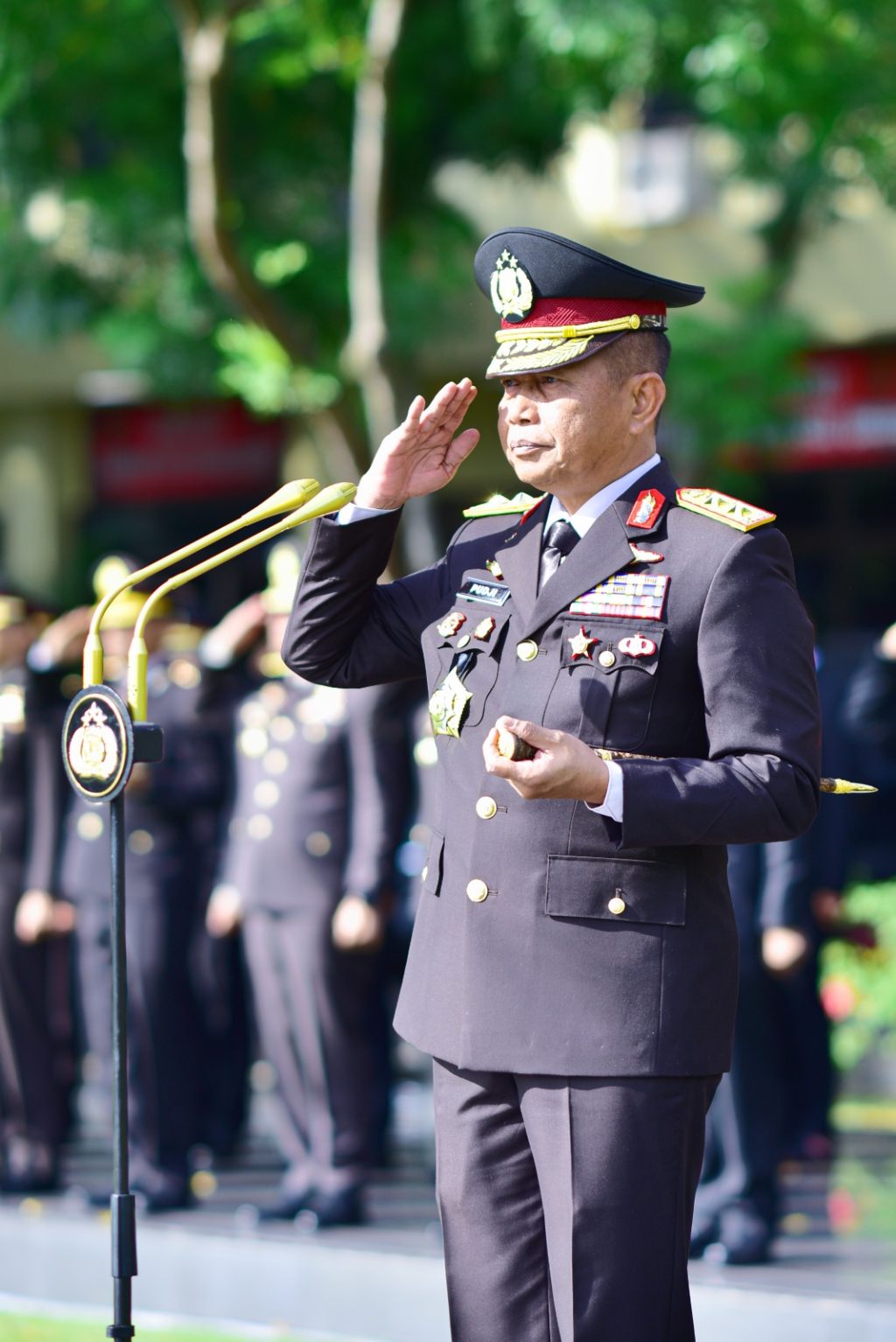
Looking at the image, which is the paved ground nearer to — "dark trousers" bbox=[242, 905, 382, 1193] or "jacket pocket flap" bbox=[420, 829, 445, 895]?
"dark trousers" bbox=[242, 905, 382, 1193]

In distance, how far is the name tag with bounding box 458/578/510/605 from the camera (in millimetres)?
2875

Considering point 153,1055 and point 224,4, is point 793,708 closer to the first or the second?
point 153,1055

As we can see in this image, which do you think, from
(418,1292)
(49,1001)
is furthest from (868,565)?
(418,1292)

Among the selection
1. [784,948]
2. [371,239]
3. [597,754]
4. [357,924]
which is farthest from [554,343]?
[371,239]

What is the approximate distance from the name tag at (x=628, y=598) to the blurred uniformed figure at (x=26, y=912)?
4.11 m

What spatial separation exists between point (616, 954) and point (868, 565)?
11340 millimetres

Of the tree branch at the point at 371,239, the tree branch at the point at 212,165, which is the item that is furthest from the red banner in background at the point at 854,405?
the tree branch at the point at 212,165

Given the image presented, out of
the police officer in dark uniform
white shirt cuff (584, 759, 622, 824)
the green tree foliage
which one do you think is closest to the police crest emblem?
the police officer in dark uniform

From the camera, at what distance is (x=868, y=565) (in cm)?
1368

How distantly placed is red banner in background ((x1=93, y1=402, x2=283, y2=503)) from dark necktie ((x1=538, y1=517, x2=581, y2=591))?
40.9 feet

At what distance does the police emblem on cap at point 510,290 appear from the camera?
2816 millimetres

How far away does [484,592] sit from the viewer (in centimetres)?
290

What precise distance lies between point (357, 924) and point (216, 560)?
3.06 m

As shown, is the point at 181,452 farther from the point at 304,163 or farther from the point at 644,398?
the point at 644,398
